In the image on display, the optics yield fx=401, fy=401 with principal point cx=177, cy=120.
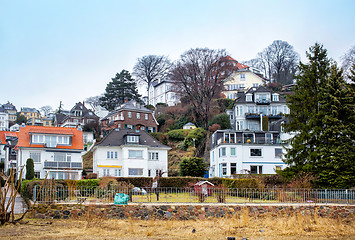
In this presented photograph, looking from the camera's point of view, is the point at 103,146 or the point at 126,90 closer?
the point at 103,146

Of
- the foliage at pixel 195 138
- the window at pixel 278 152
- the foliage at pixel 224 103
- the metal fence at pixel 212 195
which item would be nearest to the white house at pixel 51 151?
the foliage at pixel 195 138

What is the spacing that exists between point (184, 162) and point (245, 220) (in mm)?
26502

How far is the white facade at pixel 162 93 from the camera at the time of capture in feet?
310

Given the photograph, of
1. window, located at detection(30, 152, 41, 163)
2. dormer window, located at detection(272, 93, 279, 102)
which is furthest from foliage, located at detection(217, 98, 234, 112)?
window, located at detection(30, 152, 41, 163)

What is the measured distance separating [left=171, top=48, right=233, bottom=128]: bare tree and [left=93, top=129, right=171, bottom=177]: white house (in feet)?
64.6

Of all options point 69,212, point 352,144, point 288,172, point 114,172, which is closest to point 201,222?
point 69,212

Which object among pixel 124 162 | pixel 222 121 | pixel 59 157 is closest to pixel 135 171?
pixel 124 162

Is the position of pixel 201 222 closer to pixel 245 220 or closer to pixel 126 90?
pixel 245 220

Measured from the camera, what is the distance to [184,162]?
4822 centimetres

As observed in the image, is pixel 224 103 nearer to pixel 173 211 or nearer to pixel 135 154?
pixel 135 154

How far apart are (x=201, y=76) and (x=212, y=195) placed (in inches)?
1842

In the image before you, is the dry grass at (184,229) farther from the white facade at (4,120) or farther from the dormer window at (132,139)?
the white facade at (4,120)

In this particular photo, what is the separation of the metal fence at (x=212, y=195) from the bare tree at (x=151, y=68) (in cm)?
7203

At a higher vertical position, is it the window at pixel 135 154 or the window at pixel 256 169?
the window at pixel 135 154
